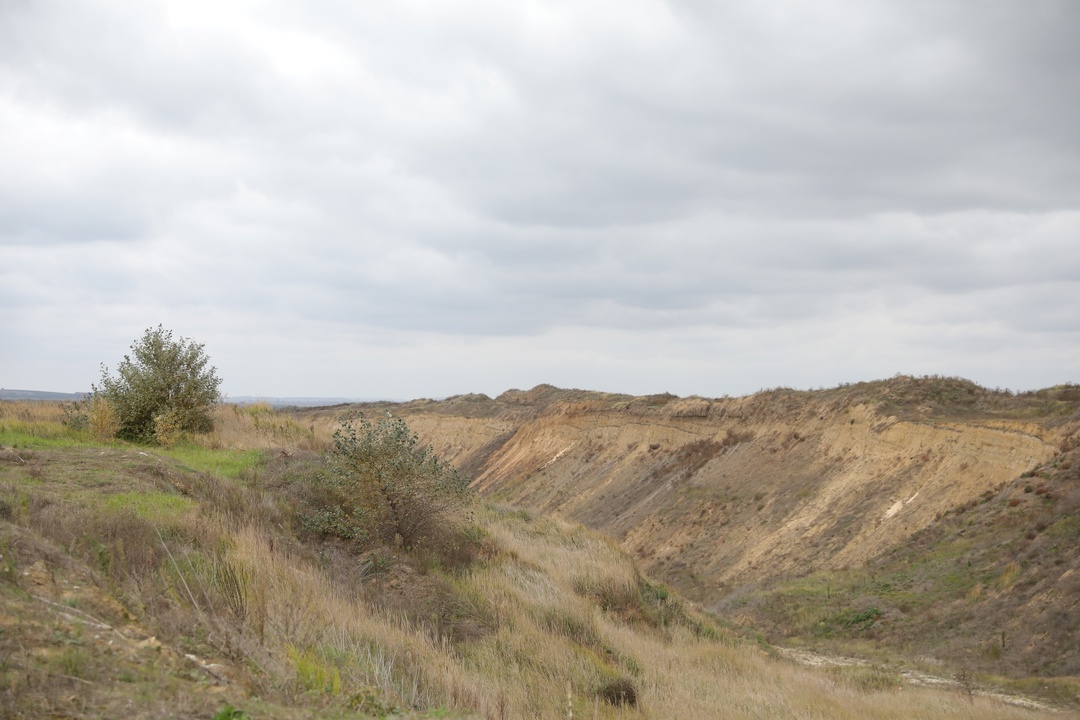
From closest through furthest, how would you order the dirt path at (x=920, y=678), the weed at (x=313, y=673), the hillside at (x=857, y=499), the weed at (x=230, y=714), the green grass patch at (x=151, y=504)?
the weed at (x=230, y=714), the weed at (x=313, y=673), the green grass patch at (x=151, y=504), the dirt path at (x=920, y=678), the hillside at (x=857, y=499)

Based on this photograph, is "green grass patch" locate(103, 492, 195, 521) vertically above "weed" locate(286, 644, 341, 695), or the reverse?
"green grass patch" locate(103, 492, 195, 521)

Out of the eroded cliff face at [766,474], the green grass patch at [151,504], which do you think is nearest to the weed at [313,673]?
the green grass patch at [151,504]

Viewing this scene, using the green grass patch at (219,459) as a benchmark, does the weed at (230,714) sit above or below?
below

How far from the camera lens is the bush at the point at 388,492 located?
11.4 meters

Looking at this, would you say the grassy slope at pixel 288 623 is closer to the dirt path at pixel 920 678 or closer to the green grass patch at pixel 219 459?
the green grass patch at pixel 219 459

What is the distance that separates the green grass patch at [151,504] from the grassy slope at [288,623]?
0.14 feet

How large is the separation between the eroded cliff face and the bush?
1456cm

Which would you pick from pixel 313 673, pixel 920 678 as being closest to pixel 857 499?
pixel 920 678

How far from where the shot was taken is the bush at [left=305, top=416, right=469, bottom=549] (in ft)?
37.4

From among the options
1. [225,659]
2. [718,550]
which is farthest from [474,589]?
[718,550]

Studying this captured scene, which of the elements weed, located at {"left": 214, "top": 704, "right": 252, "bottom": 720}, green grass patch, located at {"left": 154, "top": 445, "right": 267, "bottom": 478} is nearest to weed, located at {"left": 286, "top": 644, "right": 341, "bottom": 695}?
weed, located at {"left": 214, "top": 704, "right": 252, "bottom": 720}

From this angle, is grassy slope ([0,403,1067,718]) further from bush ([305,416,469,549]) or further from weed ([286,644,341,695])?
bush ([305,416,469,549])

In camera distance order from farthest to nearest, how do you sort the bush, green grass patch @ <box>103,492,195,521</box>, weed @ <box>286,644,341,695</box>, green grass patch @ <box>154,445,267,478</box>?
1. green grass patch @ <box>154,445,267,478</box>
2. the bush
3. green grass patch @ <box>103,492,195,521</box>
4. weed @ <box>286,644,341,695</box>

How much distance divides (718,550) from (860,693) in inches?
653
